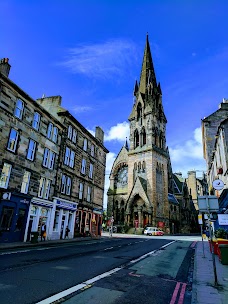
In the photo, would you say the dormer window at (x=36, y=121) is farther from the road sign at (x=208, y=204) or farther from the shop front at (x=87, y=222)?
the road sign at (x=208, y=204)

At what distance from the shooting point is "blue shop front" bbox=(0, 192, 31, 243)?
17.4 metres

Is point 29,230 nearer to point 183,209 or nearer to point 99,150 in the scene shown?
point 99,150

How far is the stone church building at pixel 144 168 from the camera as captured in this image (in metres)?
50.1

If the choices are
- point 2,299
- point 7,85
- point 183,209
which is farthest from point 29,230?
point 183,209

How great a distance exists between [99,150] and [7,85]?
18.5 meters

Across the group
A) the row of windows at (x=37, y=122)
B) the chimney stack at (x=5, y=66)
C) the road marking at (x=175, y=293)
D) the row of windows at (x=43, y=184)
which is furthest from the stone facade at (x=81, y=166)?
the road marking at (x=175, y=293)

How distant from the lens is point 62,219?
81.8ft

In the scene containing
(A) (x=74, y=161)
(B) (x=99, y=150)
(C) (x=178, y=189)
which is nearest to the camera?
(A) (x=74, y=161)

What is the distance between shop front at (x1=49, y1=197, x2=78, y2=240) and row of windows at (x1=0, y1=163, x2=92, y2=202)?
1372 millimetres

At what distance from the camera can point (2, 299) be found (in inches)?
188

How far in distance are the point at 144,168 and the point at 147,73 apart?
29.6 meters

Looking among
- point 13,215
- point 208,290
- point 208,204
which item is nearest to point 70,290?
point 208,290

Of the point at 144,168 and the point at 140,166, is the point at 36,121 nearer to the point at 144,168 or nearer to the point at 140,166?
the point at 144,168

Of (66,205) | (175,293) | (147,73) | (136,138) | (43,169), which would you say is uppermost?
(147,73)
